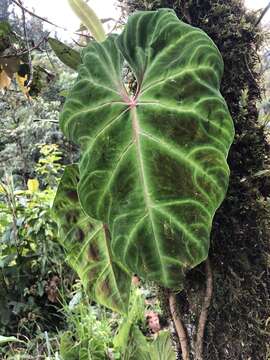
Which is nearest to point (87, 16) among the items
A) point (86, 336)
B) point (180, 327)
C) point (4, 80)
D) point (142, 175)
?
point (142, 175)

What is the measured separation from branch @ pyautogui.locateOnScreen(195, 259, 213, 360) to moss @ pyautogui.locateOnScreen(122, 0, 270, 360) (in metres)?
0.01

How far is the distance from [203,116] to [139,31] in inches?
8.3

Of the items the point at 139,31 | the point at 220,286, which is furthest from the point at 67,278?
the point at 139,31

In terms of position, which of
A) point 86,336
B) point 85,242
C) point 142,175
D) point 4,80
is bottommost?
point 86,336

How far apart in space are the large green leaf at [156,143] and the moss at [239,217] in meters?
0.25

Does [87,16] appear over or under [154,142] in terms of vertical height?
over

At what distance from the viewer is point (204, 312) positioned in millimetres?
972

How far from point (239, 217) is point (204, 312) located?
231 mm

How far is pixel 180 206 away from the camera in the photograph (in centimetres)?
66

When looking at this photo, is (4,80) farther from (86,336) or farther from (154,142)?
(86,336)

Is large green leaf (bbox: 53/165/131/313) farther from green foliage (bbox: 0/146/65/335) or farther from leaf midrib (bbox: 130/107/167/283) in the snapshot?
green foliage (bbox: 0/146/65/335)

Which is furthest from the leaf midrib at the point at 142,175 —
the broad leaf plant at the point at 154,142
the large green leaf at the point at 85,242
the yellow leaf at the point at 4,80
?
the yellow leaf at the point at 4,80

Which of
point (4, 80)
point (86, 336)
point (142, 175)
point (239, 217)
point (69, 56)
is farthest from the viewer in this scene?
point (86, 336)

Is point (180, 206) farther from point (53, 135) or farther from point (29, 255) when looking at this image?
point (53, 135)
